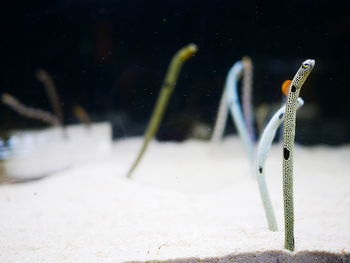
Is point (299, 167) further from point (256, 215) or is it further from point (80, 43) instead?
point (80, 43)

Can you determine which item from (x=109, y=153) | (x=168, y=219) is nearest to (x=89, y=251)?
(x=168, y=219)

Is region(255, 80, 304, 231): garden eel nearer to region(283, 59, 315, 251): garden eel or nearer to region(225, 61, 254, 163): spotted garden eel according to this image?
region(283, 59, 315, 251): garden eel

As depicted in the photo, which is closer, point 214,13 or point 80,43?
point 214,13

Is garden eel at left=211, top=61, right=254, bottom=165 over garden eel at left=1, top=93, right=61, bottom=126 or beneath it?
over

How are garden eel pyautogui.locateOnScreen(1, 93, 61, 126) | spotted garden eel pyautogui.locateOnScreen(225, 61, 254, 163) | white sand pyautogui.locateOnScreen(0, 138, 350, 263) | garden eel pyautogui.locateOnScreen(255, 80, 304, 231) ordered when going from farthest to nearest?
garden eel pyautogui.locateOnScreen(1, 93, 61, 126) < spotted garden eel pyautogui.locateOnScreen(225, 61, 254, 163) < garden eel pyautogui.locateOnScreen(255, 80, 304, 231) < white sand pyautogui.locateOnScreen(0, 138, 350, 263)

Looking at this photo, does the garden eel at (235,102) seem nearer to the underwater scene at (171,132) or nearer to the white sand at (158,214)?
the underwater scene at (171,132)

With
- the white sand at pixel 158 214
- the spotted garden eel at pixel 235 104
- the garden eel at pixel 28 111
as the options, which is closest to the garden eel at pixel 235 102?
the spotted garden eel at pixel 235 104

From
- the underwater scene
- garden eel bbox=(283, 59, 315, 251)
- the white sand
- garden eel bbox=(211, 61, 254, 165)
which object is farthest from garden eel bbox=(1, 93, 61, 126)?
garden eel bbox=(283, 59, 315, 251)
